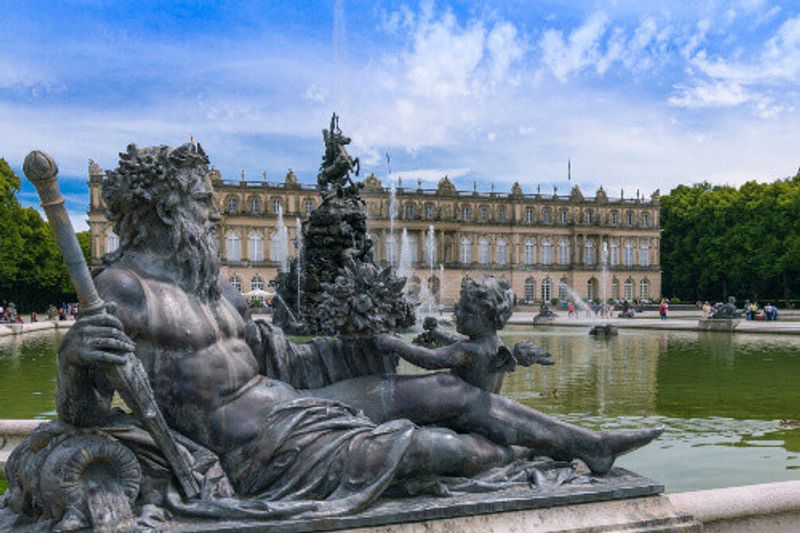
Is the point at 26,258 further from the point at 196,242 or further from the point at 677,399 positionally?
the point at 196,242

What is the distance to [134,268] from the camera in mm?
2799

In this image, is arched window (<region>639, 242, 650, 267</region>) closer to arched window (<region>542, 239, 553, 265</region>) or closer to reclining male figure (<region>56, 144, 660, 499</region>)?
arched window (<region>542, 239, 553, 265</region>)

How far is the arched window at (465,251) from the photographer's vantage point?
72.7 metres

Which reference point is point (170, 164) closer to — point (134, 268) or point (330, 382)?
point (134, 268)

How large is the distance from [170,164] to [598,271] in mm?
74791

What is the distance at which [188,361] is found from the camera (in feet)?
8.98

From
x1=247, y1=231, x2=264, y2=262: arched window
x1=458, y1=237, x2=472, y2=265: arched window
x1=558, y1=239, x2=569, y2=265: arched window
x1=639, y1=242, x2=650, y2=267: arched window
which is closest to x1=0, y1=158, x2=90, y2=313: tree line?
Answer: x1=247, y1=231, x2=264, y2=262: arched window

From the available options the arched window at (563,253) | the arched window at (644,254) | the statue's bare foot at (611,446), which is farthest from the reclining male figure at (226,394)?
the arched window at (644,254)

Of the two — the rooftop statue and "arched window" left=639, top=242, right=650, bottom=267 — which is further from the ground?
"arched window" left=639, top=242, right=650, bottom=267

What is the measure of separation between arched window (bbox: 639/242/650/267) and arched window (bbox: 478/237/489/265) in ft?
49.4

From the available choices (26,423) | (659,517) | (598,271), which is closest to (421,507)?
(659,517)

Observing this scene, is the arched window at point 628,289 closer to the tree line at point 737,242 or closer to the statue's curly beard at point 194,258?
the tree line at point 737,242

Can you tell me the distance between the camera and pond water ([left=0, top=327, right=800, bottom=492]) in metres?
5.67

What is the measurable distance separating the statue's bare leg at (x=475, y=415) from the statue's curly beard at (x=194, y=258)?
0.60 metres
